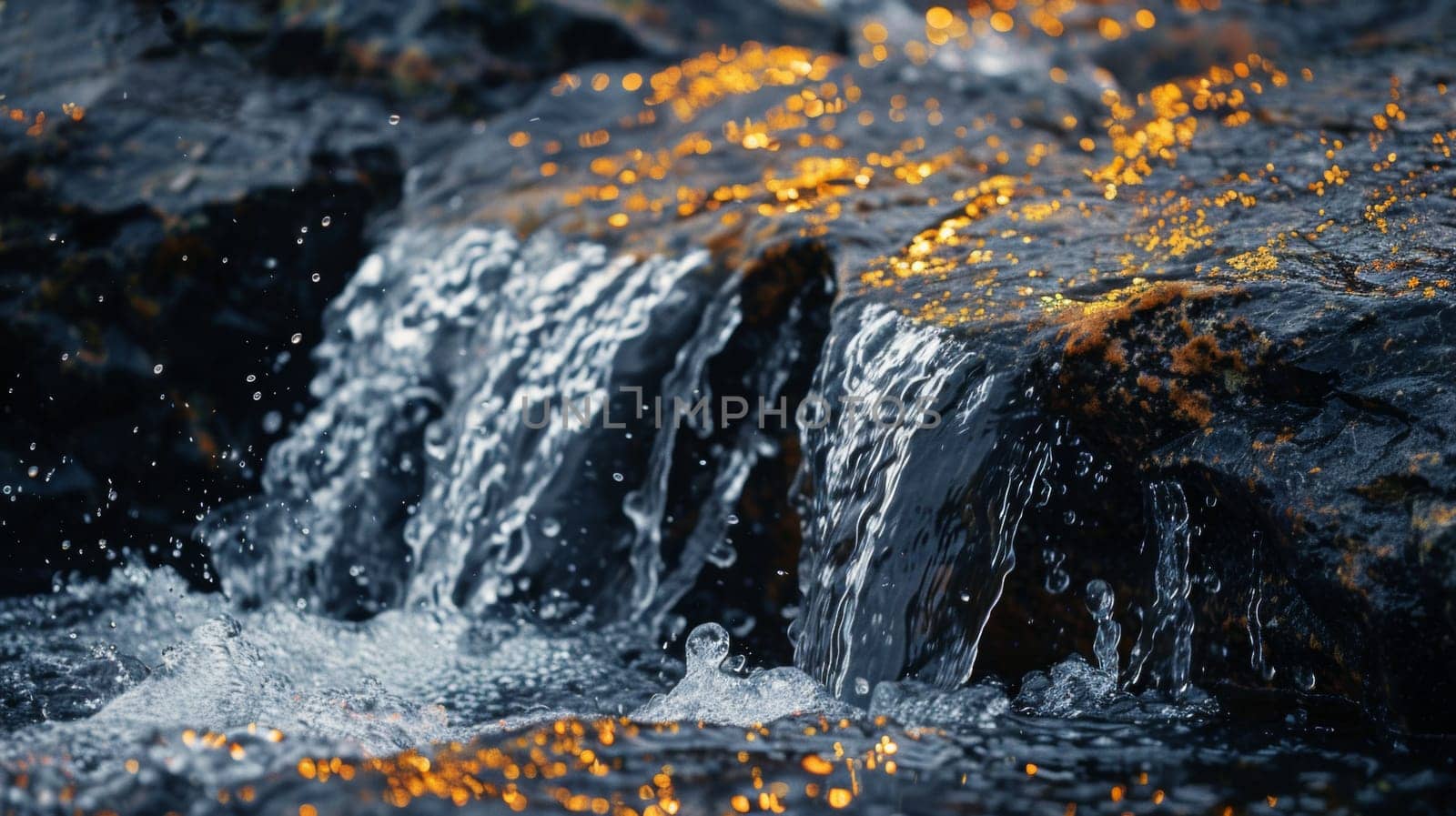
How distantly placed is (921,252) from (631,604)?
121 centimetres

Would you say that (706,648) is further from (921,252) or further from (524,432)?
(921,252)

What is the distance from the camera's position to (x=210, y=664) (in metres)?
2.72

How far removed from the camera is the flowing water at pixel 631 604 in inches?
74.3

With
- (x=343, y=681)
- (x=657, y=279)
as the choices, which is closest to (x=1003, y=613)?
(x=657, y=279)

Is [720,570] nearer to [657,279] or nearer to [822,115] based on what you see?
[657,279]

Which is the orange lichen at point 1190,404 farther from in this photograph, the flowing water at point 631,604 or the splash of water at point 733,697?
the splash of water at point 733,697

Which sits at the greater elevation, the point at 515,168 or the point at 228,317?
the point at 515,168

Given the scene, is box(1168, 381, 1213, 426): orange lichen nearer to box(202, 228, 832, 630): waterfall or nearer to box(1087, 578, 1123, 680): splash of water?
box(1087, 578, 1123, 680): splash of water

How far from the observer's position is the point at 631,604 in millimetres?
3307

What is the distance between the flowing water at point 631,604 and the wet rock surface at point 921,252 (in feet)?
0.09

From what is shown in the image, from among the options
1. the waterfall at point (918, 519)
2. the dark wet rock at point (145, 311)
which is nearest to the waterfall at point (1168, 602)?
the waterfall at point (918, 519)

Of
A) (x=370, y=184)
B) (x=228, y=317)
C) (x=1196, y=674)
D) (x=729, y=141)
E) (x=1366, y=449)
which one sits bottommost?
(x=1196, y=674)

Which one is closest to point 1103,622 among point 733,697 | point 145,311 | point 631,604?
point 733,697

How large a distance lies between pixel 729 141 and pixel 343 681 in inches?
89.4
